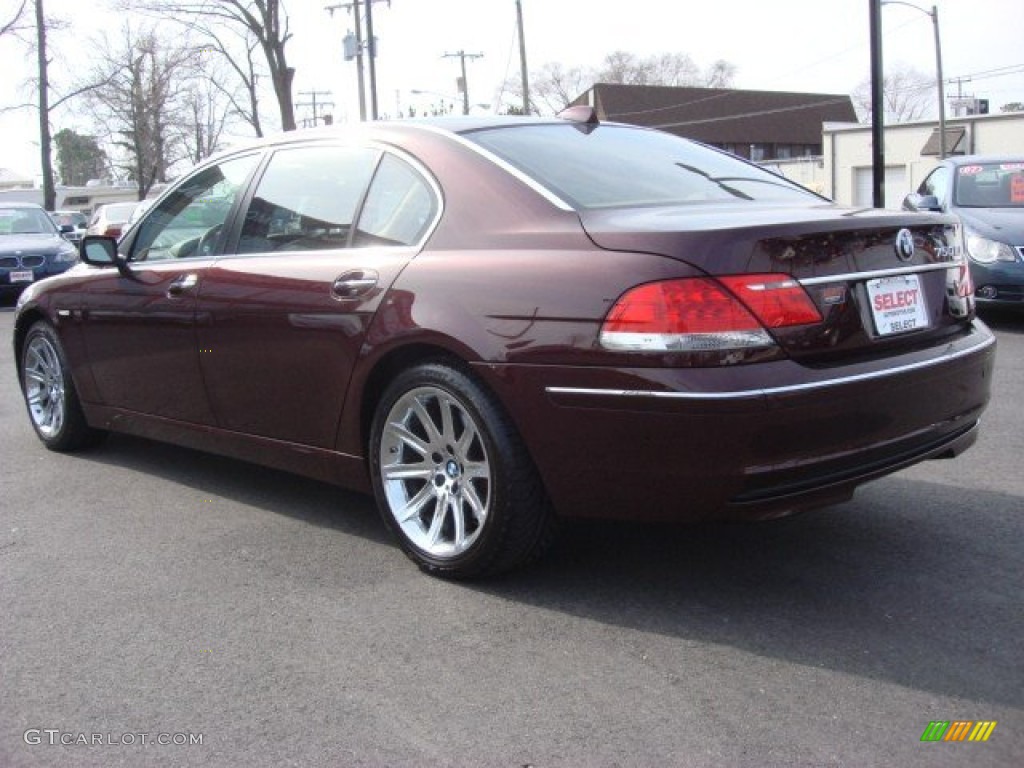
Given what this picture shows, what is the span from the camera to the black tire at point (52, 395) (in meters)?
5.42

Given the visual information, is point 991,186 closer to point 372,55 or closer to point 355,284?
point 355,284

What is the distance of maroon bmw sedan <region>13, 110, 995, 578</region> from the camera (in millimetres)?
2893

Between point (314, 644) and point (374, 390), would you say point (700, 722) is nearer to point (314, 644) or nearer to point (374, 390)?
point (314, 644)

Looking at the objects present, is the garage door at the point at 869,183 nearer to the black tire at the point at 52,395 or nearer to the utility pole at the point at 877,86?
the utility pole at the point at 877,86

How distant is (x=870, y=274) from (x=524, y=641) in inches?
59.1

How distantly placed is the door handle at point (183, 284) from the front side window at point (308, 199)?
256 mm

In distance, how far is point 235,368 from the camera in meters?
4.16

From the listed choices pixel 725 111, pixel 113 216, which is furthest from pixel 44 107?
pixel 725 111

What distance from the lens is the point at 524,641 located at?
9.96 feet

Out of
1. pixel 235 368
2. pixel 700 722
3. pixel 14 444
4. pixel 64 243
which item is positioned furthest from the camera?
pixel 64 243

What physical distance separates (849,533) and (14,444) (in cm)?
454

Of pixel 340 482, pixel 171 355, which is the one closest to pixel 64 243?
pixel 171 355

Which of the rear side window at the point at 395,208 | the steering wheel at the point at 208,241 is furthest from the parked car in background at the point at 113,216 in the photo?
the rear side window at the point at 395,208

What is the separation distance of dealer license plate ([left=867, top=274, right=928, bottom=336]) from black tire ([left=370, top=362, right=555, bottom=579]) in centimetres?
114
